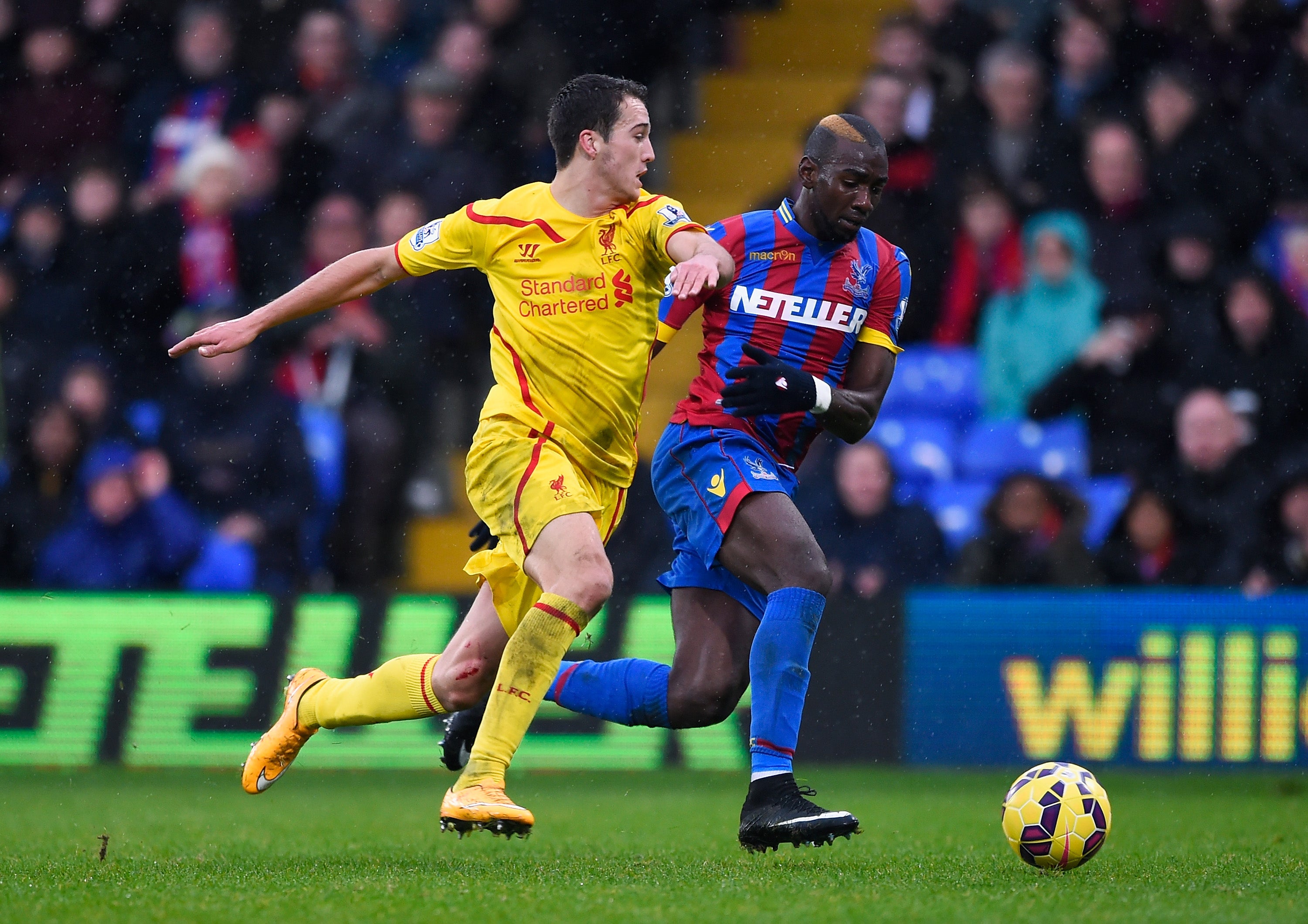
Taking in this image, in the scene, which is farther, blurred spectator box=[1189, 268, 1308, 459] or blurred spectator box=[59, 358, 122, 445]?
blurred spectator box=[59, 358, 122, 445]

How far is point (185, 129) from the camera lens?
12.0 m

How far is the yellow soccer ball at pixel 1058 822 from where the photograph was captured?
517cm

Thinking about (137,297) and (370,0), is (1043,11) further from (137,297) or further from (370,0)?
(137,297)

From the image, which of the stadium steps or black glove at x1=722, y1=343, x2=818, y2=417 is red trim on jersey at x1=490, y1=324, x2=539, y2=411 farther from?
the stadium steps

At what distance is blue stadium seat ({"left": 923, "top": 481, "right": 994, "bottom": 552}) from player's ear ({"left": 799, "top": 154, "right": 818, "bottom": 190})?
182 inches

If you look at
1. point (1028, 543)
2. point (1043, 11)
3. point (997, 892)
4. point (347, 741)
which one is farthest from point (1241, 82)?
point (997, 892)

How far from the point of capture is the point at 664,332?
19.6 feet

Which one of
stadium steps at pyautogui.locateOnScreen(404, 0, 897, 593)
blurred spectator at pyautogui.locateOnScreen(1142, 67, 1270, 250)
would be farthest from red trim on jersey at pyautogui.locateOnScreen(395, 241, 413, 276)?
blurred spectator at pyautogui.locateOnScreen(1142, 67, 1270, 250)

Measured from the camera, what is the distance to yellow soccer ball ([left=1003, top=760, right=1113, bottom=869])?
17.0 ft

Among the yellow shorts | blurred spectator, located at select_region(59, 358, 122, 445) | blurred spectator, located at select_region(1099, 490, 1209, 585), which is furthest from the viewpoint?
blurred spectator, located at select_region(59, 358, 122, 445)

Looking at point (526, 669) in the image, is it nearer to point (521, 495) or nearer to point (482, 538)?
point (521, 495)

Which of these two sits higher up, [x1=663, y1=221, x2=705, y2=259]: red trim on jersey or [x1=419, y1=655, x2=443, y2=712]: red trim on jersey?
[x1=663, y1=221, x2=705, y2=259]: red trim on jersey

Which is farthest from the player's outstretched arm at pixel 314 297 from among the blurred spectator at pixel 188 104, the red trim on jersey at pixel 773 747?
the blurred spectator at pixel 188 104

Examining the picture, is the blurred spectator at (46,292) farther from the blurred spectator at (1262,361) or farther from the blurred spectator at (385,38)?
the blurred spectator at (1262,361)
